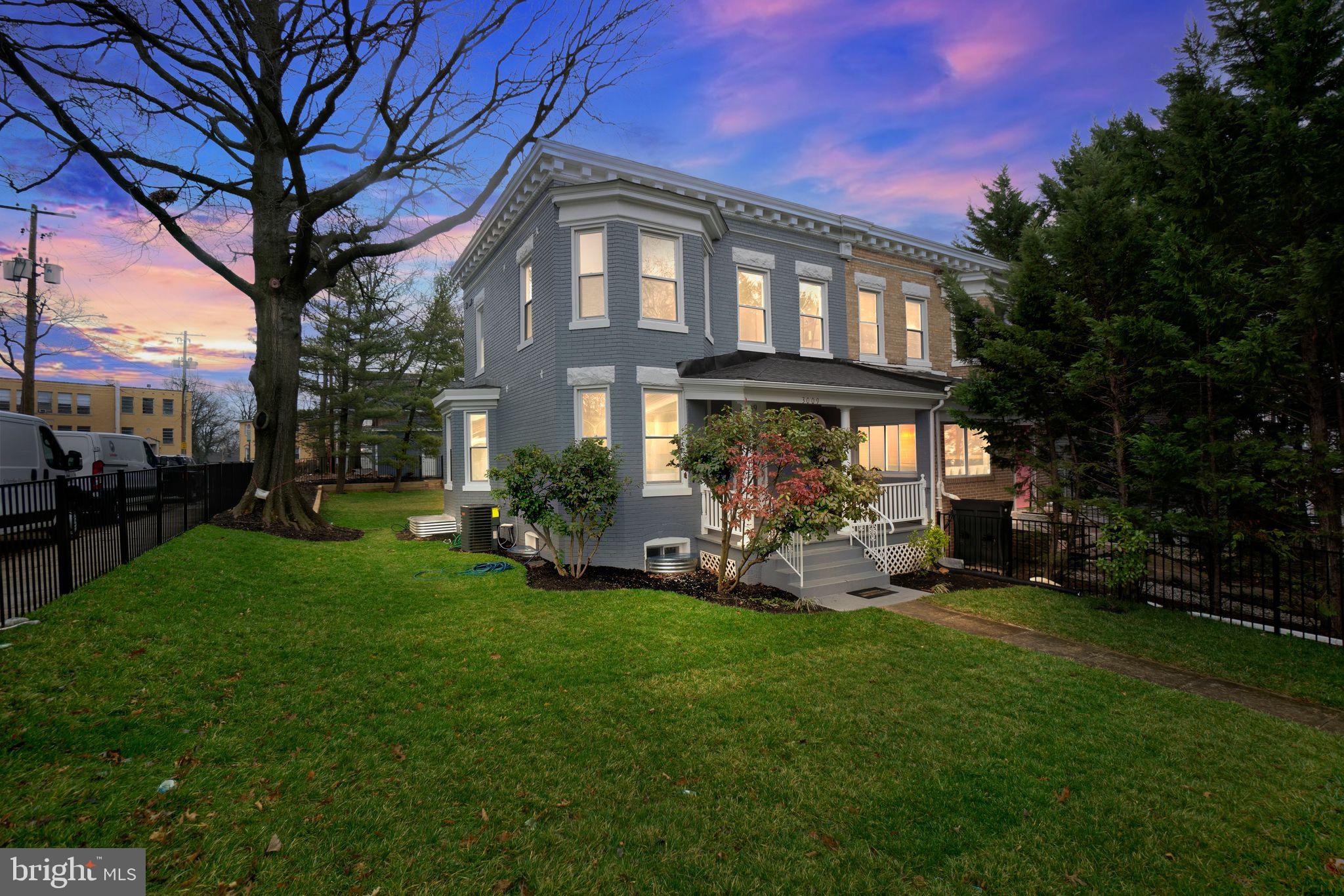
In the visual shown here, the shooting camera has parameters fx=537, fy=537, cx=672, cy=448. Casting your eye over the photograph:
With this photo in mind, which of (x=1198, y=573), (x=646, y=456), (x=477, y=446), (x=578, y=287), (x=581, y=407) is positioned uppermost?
(x=578, y=287)

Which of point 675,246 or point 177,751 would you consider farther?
point 675,246

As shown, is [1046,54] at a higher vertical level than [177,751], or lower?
higher

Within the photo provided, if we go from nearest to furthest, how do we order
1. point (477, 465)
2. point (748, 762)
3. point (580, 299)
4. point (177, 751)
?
point (177, 751) < point (748, 762) < point (580, 299) < point (477, 465)

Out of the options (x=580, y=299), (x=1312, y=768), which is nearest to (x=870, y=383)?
(x=580, y=299)

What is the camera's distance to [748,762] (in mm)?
3973

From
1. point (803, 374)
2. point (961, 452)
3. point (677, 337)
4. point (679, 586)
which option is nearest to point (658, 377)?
point (677, 337)

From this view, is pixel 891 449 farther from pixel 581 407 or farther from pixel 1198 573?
pixel 581 407

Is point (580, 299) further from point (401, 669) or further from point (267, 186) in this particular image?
point (267, 186)

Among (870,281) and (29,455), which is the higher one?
(870,281)

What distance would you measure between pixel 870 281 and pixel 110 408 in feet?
273

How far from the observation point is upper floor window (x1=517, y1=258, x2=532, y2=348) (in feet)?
41.4

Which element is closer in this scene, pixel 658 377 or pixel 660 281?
pixel 658 377

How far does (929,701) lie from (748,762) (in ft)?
7.16

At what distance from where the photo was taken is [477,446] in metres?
15.1
